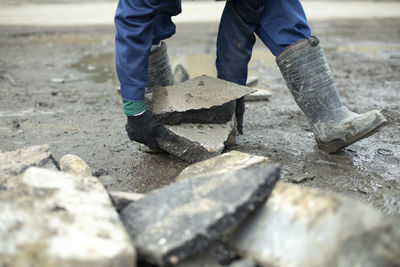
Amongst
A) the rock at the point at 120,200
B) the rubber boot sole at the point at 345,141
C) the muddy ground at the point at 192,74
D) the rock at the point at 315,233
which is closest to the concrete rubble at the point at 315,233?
the rock at the point at 315,233

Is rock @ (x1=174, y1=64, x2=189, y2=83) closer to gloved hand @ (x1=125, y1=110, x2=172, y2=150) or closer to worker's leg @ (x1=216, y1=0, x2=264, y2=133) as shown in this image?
worker's leg @ (x1=216, y1=0, x2=264, y2=133)

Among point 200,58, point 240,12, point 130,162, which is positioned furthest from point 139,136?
point 200,58

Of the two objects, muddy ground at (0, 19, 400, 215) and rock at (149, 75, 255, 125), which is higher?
rock at (149, 75, 255, 125)

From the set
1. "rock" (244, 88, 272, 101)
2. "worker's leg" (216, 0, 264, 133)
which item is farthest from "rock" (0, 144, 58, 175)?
"rock" (244, 88, 272, 101)

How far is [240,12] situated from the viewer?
2688 millimetres

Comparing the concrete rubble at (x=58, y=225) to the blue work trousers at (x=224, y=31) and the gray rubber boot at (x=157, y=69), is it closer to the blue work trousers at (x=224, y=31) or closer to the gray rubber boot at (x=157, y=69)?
the blue work trousers at (x=224, y=31)

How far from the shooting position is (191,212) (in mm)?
1527

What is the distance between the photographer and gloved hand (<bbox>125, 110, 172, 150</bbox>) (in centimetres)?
250

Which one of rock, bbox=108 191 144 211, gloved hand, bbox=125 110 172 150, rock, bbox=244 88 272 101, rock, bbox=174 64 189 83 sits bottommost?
rock, bbox=244 88 272 101

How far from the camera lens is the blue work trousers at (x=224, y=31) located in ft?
7.74

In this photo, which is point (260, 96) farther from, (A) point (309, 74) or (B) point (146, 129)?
(B) point (146, 129)

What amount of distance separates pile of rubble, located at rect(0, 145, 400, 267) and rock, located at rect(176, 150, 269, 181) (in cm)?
36

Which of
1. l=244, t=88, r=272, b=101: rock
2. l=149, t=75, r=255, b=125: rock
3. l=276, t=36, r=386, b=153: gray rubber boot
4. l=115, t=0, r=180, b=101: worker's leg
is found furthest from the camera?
l=244, t=88, r=272, b=101: rock

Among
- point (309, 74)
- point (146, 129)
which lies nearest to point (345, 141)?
point (309, 74)
